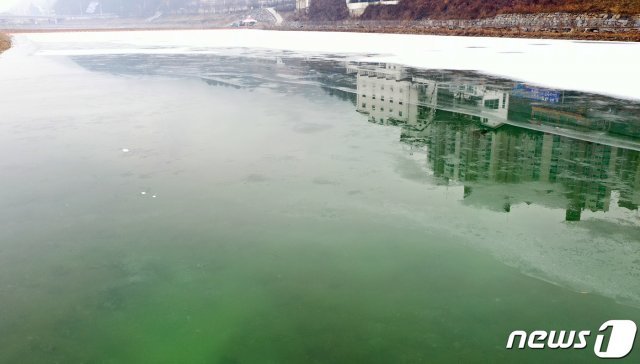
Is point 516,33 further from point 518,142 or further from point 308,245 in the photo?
point 308,245

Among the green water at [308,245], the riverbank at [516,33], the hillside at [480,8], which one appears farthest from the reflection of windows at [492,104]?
the hillside at [480,8]

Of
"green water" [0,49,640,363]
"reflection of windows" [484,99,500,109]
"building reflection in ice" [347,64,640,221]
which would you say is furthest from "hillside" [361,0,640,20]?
"green water" [0,49,640,363]

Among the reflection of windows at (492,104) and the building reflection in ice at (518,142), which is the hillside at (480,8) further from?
the building reflection in ice at (518,142)

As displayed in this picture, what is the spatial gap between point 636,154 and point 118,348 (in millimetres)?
9292

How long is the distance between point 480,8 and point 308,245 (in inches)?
2406

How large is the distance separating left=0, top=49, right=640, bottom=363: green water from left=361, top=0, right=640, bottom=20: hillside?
1603 inches

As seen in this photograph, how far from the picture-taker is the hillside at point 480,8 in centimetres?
4257

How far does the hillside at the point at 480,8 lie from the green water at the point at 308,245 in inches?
1603

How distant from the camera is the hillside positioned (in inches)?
1676

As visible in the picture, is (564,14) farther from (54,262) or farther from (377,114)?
(54,262)

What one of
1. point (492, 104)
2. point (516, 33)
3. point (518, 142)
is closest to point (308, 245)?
point (518, 142)

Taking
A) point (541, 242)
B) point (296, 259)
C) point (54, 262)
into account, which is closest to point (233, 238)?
point (296, 259)

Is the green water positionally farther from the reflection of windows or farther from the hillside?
the hillside

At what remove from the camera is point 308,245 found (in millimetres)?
5883
